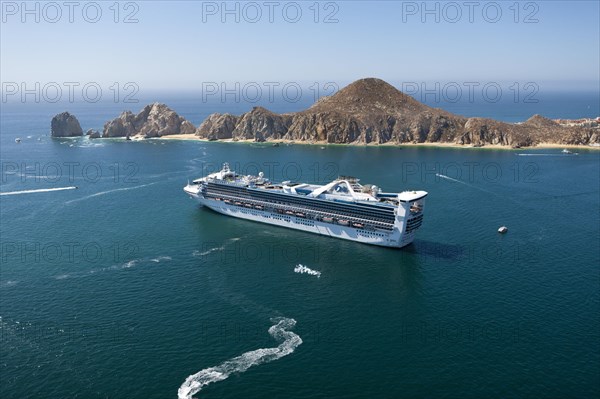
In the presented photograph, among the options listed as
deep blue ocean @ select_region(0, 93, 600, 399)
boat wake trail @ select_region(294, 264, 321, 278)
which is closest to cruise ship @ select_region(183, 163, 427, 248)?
deep blue ocean @ select_region(0, 93, 600, 399)

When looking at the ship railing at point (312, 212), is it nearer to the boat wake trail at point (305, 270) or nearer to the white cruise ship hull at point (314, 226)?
the white cruise ship hull at point (314, 226)

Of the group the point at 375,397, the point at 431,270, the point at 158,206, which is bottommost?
the point at 375,397

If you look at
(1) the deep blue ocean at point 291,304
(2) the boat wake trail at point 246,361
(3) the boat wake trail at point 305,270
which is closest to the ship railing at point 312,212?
(1) the deep blue ocean at point 291,304

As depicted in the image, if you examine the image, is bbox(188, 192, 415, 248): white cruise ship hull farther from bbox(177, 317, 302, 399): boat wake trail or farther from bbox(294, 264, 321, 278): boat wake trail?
bbox(177, 317, 302, 399): boat wake trail

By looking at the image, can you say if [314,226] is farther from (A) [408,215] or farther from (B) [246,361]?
(B) [246,361]

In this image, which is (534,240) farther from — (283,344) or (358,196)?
(283,344)

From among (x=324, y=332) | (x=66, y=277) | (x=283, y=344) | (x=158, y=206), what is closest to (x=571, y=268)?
(x=324, y=332)
